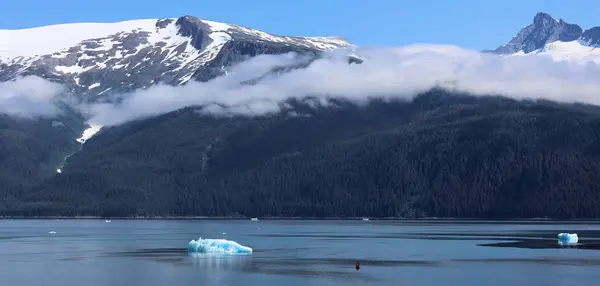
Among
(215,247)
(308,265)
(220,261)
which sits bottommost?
(308,265)

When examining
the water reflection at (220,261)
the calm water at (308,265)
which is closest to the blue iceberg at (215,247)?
the water reflection at (220,261)

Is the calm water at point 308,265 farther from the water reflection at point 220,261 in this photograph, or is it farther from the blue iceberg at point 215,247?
the blue iceberg at point 215,247

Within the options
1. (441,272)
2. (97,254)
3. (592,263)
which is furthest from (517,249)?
(97,254)

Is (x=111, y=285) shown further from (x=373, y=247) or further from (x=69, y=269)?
(x=373, y=247)

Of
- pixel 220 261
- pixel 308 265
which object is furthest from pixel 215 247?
pixel 308 265

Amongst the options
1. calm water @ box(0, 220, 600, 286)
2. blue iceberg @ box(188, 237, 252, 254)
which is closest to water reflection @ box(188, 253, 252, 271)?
calm water @ box(0, 220, 600, 286)

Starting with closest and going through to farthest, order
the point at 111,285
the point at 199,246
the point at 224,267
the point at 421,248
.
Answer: the point at 111,285 → the point at 224,267 → the point at 199,246 → the point at 421,248

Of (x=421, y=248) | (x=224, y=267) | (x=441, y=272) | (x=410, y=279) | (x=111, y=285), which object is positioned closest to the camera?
(x=111, y=285)

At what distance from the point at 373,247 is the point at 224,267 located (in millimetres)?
57890

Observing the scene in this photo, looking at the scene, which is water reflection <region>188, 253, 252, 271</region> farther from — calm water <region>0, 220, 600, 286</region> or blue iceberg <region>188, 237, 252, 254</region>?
blue iceberg <region>188, 237, 252, 254</region>

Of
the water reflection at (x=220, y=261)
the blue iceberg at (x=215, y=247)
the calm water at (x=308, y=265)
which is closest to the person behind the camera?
the calm water at (x=308, y=265)

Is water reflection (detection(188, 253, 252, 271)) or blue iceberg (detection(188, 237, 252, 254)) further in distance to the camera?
blue iceberg (detection(188, 237, 252, 254))

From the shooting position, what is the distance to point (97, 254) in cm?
16762

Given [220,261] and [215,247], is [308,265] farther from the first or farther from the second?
[215,247]
